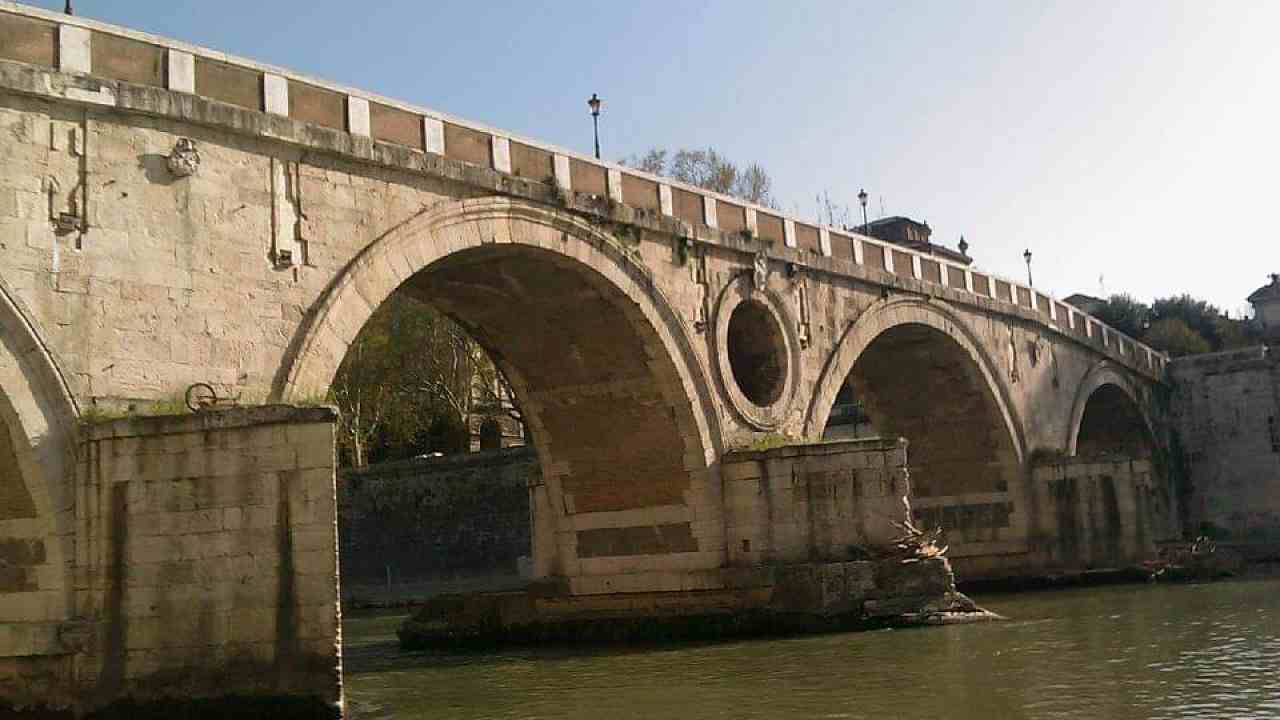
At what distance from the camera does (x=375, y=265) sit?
12398 mm

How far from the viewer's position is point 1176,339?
145ft

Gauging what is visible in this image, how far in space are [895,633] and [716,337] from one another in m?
4.46

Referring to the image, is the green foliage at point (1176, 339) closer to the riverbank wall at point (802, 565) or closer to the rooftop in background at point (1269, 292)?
the rooftop in background at point (1269, 292)

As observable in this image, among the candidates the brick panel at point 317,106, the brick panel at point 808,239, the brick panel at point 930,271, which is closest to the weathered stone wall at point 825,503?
the brick panel at point 808,239

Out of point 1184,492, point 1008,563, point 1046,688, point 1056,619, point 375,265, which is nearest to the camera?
point 1046,688

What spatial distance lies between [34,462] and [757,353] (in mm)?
10899

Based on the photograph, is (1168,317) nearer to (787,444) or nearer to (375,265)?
(787,444)

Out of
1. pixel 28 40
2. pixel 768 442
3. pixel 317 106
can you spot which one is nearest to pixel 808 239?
pixel 768 442

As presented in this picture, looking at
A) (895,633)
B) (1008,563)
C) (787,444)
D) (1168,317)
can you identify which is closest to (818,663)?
(895,633)

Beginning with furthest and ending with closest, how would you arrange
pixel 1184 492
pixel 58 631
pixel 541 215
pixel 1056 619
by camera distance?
pixel 1184 492
pixel 1056 619
pixel 541 215
pixel 58 631

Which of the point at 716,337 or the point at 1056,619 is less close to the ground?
the point at 716,337

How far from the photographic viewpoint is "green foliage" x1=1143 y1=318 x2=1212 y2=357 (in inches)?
1721

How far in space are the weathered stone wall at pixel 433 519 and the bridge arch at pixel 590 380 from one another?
36.9 feet

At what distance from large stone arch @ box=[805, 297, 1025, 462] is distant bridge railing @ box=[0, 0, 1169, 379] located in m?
0.66
